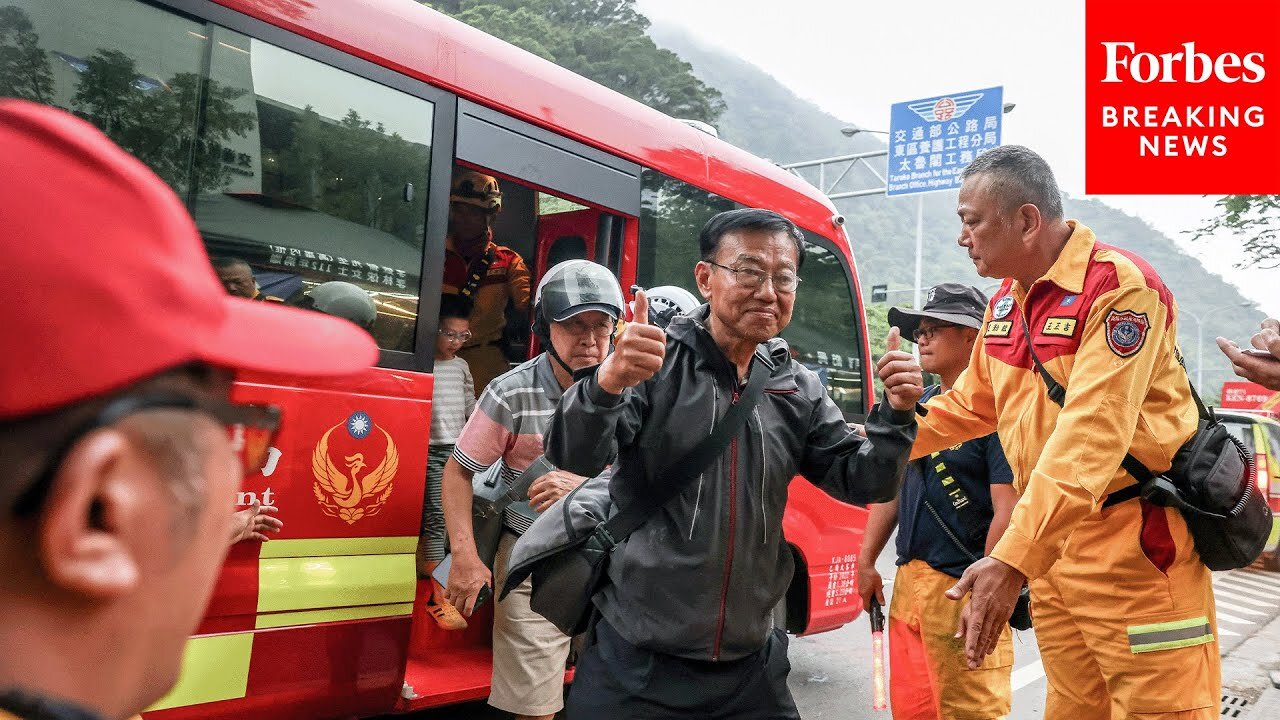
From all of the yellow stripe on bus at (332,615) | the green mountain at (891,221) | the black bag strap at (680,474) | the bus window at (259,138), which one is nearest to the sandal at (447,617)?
the yellow stripe on bus at (332,615)

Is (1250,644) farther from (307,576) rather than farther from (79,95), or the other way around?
(79,95)

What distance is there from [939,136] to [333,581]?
57.1 ft

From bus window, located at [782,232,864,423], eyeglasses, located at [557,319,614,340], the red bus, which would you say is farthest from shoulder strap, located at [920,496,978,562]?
bus window, located at [782,232,864,423]

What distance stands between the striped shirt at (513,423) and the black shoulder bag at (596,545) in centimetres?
89

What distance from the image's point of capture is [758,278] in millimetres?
2332

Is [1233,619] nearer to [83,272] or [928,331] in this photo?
[928,331]

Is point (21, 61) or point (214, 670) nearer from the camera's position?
point (21, 61)

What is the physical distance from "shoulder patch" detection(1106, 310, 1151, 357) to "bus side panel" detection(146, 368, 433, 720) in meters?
2.27

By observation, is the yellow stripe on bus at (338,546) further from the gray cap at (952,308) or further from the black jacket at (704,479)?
the gray cap at (952,308)

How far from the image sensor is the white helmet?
355 cm

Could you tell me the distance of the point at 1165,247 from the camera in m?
136

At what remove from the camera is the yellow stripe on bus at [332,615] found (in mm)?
2969

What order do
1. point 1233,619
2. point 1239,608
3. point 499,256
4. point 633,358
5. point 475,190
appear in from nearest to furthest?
point 633,358 → point 475,190 → point 499,256 → point 1233,619 → point 1239,608

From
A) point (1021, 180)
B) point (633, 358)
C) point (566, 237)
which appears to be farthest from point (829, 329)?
point (633, 358)
